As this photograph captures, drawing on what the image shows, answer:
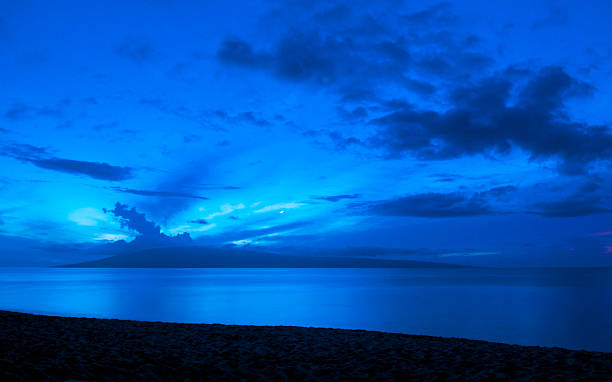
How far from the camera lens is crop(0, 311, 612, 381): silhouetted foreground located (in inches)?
427

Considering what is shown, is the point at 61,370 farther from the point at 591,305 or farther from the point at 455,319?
the point at 591,305

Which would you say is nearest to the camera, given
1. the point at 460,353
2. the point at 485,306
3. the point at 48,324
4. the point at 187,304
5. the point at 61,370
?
the point at 61,370

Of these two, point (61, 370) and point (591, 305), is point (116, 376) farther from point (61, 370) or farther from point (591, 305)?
point (591, 305)

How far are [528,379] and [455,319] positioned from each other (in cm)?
3036

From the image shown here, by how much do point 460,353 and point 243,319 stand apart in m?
28.9

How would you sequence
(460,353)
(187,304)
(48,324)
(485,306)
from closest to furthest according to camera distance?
(460,353) < (48,324) < (485,306) < (187,304)

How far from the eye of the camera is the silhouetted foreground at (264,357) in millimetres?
10836

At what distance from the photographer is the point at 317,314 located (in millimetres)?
43781

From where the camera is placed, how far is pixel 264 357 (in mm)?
13078

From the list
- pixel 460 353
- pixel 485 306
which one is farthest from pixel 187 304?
pixel 460 353

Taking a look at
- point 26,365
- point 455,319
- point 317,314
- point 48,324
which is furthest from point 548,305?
point 26,365

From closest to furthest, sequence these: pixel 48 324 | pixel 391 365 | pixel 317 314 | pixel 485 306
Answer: pixel 391 365 → pixel 48 324 → pixel 317 314 → pixel 485 306

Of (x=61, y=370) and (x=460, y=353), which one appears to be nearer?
(x=61, y=370)

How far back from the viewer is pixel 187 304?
5300cm
